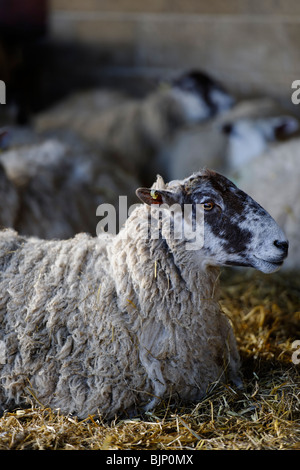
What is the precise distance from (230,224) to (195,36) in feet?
16.7

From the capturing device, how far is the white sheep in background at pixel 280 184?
4754 mm

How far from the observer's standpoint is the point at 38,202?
4.35 m

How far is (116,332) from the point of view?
8.93 ft

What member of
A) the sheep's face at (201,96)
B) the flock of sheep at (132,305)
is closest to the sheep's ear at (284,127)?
the sheep's face at (201,96)

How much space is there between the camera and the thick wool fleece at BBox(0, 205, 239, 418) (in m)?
2.70

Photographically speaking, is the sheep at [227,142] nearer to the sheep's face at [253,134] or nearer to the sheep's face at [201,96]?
the sheep's face at [253,134]

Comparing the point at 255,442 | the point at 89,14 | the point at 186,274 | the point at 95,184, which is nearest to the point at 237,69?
the point at 89,14

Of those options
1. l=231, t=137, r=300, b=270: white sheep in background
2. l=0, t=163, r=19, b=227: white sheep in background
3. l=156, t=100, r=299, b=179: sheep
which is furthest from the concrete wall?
l=0, t=163, r=19, b=227: white sheep in background

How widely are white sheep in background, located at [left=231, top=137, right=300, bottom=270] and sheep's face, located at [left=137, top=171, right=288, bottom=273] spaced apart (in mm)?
2153

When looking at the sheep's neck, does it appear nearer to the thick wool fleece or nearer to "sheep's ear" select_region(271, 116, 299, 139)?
the thick wool fleece

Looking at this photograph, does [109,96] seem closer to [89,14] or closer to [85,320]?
[89,14]

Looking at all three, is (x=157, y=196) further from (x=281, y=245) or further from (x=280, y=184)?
(x=280, y=184)

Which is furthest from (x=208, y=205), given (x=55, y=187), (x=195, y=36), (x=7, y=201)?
(x=195, y=36)

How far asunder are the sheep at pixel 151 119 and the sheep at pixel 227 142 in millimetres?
188
